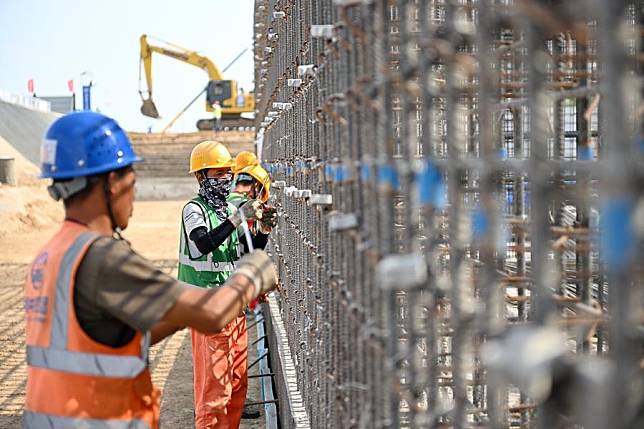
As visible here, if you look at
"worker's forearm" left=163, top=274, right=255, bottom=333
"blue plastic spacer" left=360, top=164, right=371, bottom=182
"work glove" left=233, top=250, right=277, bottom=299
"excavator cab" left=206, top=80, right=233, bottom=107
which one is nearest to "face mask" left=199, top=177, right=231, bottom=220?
"work glove" left=233, top=250, right=277, bottom=299

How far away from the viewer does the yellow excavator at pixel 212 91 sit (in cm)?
4100

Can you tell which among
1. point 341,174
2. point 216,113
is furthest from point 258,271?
point 216,113

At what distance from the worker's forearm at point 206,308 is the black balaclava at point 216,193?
2856mm

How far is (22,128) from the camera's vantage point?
4534cm

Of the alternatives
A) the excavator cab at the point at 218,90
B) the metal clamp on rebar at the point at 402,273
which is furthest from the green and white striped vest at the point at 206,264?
the excavator cab at the point at 218,90

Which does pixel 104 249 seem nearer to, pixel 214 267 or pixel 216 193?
pixel 214 267

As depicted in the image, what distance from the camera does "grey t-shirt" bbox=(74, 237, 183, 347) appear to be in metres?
2.66

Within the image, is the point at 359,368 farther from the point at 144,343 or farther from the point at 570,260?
the point at 570,260

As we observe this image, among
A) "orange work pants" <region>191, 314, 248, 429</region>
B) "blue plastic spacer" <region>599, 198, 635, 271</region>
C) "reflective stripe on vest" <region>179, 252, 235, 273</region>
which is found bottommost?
"orange work pants" <region>191, 314, 248, 429</region>

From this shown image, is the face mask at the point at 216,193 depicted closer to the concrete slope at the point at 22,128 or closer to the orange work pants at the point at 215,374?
the orange work pants at the point at 215,374

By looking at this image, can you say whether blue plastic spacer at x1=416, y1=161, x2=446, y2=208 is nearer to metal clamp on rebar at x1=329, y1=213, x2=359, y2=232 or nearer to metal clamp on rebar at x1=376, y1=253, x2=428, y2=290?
metal clamp on rebar at x1=376, y1=253, x2=428, y2=290

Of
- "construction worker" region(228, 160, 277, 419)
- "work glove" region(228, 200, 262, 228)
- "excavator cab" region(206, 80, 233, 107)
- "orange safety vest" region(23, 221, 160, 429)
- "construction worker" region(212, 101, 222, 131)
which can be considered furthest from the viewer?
"excavator cab" region(206, 80, 233, 107)

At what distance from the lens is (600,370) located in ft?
3.58

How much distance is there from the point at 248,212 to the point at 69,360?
287cm
